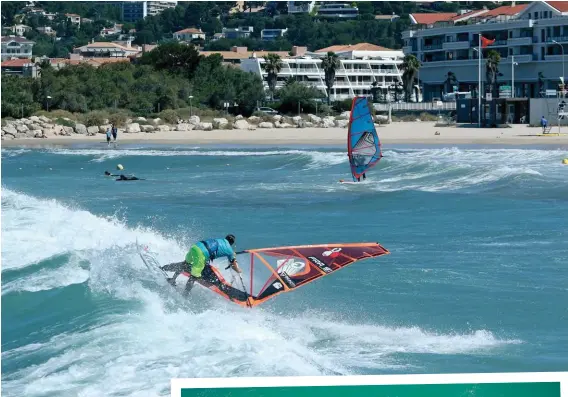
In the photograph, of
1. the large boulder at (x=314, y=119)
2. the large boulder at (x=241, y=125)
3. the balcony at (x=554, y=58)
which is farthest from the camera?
the balcony at (x=554, y=58)

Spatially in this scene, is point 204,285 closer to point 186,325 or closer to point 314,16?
point 186,325

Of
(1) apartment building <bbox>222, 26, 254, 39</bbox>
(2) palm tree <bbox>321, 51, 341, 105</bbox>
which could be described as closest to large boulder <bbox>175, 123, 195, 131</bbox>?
(2) palm tree <bbox>321, 51, 341, 105</bbox>

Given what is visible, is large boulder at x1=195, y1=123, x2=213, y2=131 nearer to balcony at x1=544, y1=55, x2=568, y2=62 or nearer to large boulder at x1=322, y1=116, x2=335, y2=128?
large boulder at x1=322, y1=116, x2=335, y2=128

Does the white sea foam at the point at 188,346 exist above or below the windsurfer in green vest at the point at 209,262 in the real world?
below

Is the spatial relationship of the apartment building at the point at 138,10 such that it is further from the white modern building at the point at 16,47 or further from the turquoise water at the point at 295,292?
the turquoise water at the point at 295,292

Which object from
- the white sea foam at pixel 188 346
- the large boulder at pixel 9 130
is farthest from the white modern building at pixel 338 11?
the white sea foam at pixel 188 346

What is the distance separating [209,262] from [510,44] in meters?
46.3

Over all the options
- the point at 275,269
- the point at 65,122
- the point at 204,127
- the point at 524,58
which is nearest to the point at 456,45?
the point at 524,58

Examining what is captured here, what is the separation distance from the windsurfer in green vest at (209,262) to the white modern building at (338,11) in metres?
85.7

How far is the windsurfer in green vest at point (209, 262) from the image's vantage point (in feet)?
35.2

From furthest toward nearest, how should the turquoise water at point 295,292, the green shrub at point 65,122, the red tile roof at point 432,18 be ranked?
the red tile roof at point 432,18 → the green shrub at point 65,122 → the turquoise water at point 295,292

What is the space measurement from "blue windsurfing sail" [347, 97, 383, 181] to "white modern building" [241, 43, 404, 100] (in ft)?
131

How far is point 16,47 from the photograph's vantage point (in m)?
73.2

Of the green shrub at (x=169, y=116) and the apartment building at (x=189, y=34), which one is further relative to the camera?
the apartment building at (x=189, y=34)
